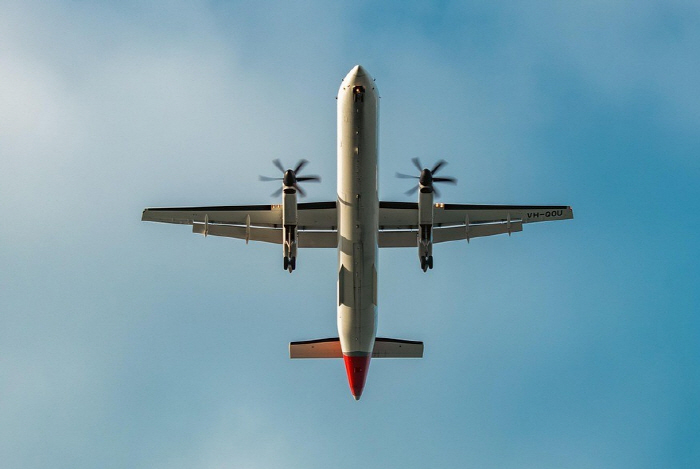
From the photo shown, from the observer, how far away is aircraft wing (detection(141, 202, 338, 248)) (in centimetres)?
3550

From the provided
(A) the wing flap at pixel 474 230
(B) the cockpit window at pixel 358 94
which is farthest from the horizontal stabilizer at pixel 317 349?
(B) the cockpit window at pixel 358 94

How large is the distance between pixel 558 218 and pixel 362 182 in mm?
11339

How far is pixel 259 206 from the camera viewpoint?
117 feet

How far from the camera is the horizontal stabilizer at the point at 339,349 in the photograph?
3609 centimetres

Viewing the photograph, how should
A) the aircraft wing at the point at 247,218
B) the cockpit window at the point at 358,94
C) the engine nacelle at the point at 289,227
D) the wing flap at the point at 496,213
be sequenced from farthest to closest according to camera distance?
1. the wing flap at the point at 496,213
2. the aircraft wing at the point at 247,218
3. the engine nacelle at the point at 289,227
4. the cockpit window at the point at 358,94

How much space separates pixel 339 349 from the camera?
3597 centimetres

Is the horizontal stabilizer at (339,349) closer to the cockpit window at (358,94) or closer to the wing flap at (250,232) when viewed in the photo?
the wing flap at (250,232)

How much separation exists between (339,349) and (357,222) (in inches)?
302

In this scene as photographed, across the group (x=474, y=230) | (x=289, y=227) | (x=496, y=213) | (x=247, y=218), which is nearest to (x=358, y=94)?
(x=289, y=227)

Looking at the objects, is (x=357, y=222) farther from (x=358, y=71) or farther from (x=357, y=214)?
(x=358, y=71)

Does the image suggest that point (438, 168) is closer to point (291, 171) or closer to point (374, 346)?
point (291, 171)

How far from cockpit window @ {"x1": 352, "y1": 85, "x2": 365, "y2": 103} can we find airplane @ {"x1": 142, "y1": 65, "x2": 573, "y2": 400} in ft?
0.13

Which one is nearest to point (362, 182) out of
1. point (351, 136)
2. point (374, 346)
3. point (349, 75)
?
point (351, 136)

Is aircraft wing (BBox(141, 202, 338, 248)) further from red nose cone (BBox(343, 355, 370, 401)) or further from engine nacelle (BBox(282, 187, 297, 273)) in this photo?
red nose cone (BBox(343, 355, 370, 401))
